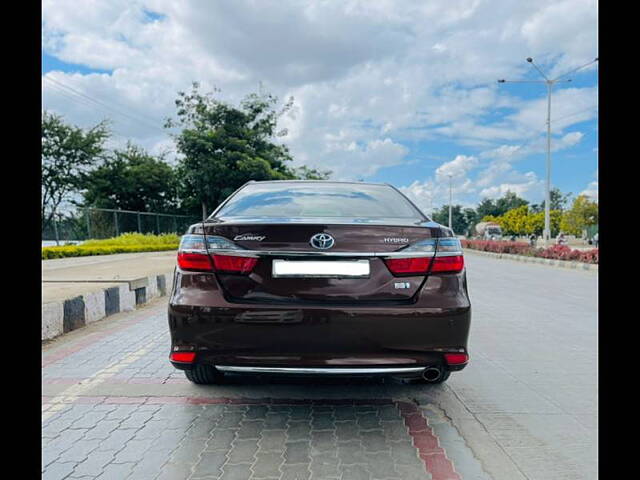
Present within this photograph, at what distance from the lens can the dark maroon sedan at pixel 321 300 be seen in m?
2.79

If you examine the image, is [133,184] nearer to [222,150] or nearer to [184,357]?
[222,150]

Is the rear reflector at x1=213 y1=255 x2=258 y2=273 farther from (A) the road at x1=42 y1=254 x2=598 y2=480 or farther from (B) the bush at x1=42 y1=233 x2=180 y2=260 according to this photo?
(B) the bush at x1=42 y1=233 x2=180 y2=260

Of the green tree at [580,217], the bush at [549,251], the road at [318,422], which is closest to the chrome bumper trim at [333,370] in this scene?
the road at [318,422]

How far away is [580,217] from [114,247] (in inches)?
1810

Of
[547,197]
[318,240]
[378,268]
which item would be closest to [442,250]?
[378,268]

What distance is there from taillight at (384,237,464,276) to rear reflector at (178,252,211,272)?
3.31 feet

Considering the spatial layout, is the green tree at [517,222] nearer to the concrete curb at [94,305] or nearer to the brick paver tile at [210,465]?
the concrete curb at [94,305]

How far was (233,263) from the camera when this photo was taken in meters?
2.89

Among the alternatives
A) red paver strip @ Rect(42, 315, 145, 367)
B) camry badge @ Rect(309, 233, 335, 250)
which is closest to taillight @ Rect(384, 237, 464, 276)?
camry badge @ Rect(309, 233, 335, 250)

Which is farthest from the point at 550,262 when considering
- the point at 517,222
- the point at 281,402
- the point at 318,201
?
the point at 517,222

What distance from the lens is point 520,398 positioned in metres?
3.64

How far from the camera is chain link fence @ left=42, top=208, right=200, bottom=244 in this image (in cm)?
2212

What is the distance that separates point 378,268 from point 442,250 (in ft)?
1.35
